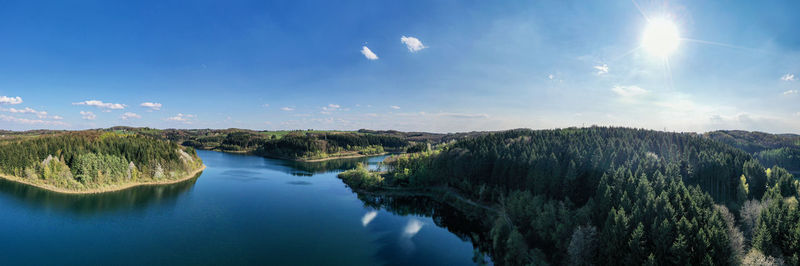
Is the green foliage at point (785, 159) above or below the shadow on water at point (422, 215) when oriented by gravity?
above

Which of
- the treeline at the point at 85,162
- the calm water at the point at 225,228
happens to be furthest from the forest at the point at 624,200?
the treeline at the point at 85,162

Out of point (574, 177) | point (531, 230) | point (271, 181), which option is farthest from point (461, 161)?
point (271, 181)

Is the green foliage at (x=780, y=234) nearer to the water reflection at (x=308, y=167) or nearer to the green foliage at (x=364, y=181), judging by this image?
the green foliage at (x=364, y=181)

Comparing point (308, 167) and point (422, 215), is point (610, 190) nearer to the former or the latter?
point (422, 215)

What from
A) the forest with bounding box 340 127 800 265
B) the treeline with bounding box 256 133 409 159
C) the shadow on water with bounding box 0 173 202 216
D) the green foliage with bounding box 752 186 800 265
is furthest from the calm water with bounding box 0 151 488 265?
the treeline with bounding box 256 133 409 159

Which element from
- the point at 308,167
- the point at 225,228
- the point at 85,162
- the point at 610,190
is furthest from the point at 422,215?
the point at 308,167

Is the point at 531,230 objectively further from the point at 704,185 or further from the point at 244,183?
the point at 244,183
